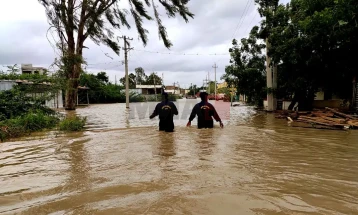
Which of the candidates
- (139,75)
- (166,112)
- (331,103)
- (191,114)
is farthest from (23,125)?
(139,75)

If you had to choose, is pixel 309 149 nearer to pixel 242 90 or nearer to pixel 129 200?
pixel 129 200

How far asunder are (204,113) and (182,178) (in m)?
5.58

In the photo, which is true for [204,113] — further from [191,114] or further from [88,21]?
[88,21]

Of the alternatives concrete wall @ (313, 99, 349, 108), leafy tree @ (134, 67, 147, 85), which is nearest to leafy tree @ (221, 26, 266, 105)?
concrete wall @ (313, 99, 349, 108)

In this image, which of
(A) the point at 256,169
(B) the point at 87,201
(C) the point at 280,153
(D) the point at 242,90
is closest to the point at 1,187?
(B) the point at 87,201

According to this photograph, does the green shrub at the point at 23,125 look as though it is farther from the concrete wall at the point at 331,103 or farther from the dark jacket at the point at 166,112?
the concrete wall at the point at 331,103

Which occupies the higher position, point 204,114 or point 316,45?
point 316,45

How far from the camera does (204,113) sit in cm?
948

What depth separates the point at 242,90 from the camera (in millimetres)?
21453

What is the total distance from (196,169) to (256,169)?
0.95m

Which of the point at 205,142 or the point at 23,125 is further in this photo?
the point at 23,125

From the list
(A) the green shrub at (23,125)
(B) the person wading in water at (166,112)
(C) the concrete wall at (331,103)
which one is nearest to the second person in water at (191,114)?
(B) the person wading in water at (166,112)

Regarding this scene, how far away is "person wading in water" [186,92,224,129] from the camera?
9328mm

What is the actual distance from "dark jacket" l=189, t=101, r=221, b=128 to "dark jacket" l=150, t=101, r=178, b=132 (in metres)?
0.70
